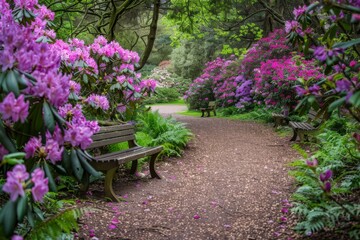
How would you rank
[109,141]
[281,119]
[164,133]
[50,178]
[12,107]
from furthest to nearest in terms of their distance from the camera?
[281,119] → [164,133] → [109,141] → [50,178] → [12,107]

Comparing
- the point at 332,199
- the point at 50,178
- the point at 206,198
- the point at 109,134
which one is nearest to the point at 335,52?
the point at 332,199

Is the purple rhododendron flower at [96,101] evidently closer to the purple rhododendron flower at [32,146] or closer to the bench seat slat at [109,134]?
the bench seat slat at [109,134]

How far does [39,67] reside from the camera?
1.81 metres

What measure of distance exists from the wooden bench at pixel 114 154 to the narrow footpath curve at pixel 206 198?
0.70ft

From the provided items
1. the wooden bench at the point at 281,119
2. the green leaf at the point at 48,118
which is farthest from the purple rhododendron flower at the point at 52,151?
the wooden bench at the point at 281,119

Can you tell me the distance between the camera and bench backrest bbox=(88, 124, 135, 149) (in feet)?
14.4

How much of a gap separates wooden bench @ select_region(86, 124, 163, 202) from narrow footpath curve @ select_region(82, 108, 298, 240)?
21 cm

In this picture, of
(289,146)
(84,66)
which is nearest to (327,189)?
(84,66)

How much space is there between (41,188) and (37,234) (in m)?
0.98

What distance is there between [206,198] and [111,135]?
1477mm

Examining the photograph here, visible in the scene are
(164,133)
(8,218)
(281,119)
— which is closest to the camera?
(8,218)

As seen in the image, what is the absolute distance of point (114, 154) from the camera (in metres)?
4.52

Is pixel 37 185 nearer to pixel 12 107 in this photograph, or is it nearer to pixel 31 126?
pixel 12 107

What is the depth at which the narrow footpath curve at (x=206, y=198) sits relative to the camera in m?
3.26
